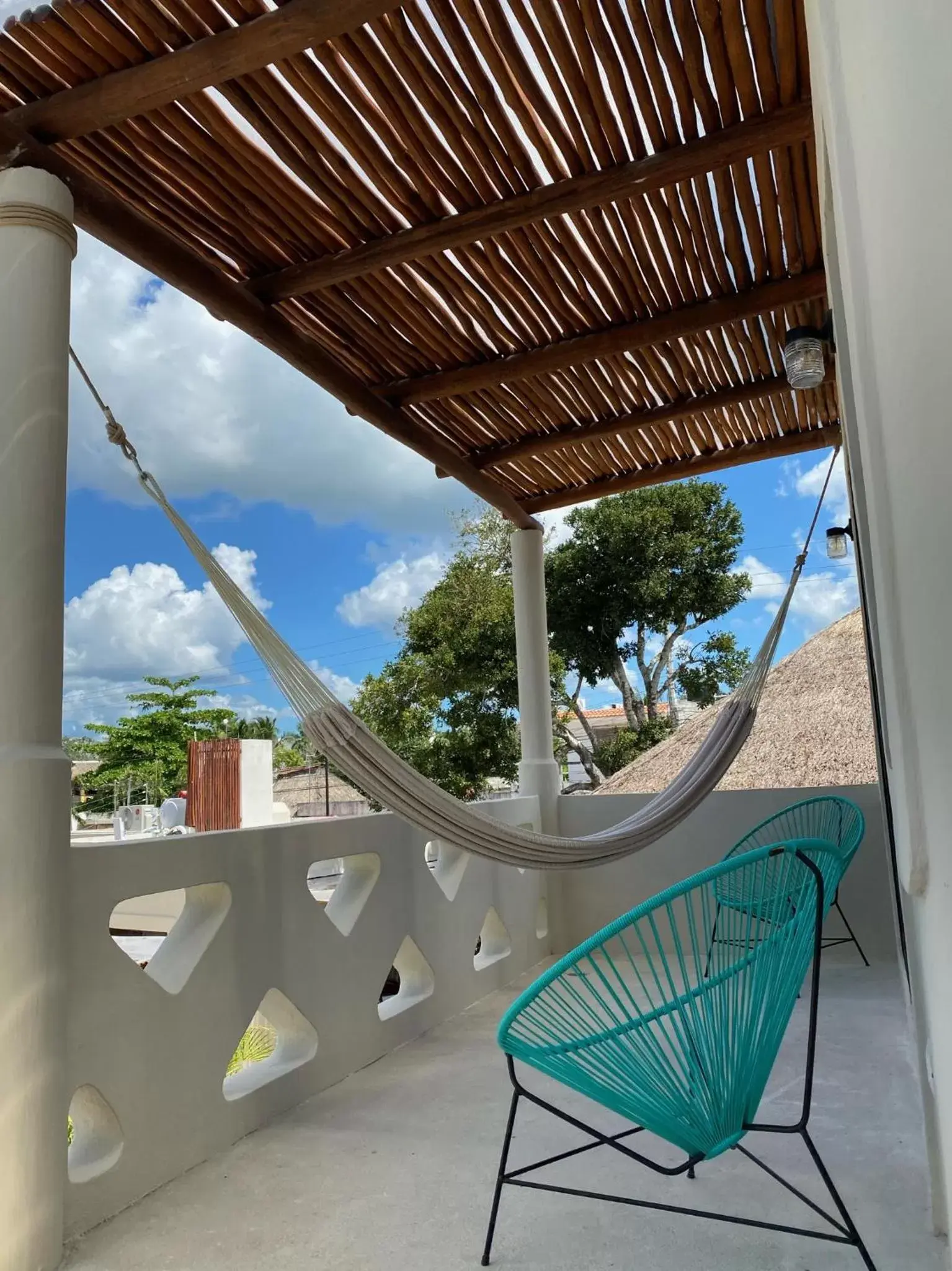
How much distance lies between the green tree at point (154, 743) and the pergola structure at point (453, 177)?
24260 millimetres

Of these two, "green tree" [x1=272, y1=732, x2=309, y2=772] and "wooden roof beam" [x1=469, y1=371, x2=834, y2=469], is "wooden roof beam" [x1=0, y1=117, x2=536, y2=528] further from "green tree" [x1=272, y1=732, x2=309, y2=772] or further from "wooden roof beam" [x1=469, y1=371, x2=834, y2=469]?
"green tree" [x1=272, y1=732, x2=309, y2=772]

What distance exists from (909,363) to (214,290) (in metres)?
2.16

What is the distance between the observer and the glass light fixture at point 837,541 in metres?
4.02

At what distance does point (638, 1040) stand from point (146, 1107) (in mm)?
1056

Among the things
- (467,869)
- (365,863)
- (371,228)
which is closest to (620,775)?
(467,869)

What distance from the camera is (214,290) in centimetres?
244

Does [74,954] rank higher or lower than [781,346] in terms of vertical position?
lower

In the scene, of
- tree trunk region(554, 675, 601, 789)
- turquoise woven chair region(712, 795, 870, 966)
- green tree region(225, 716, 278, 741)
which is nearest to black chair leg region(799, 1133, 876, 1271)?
turquoise woven chair region(712, 795, 870, 966)

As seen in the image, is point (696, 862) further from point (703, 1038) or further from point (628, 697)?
point (628, 697)

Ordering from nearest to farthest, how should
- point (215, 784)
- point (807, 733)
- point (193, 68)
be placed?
point (193, 68), point (807, 733), point (215, 784)

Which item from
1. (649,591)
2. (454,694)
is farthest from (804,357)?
(649,591)

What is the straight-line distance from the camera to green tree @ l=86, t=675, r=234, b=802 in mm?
26000

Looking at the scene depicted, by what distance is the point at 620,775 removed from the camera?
9.24 m

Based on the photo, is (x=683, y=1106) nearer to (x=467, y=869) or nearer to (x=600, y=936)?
(x=600, y=936)
